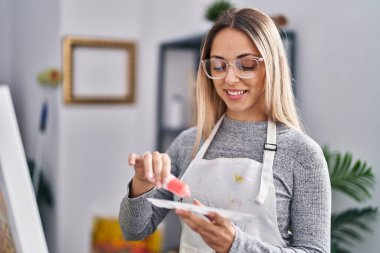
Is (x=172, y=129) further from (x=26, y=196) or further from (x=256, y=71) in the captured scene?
(x=26, y=196)

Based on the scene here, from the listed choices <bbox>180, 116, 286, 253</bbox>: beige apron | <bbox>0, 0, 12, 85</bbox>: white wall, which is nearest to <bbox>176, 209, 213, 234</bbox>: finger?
<bbox>180, 116, 286, 253</bbox>: beige apron

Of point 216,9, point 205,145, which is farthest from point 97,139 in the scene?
point 205,145

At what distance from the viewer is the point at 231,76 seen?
1309 mm

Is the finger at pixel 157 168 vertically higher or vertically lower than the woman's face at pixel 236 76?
lower

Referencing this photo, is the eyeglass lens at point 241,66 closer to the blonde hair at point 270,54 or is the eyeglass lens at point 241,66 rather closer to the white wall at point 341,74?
the blonde hair at point 270,54

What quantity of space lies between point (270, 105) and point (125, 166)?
2.45 meters

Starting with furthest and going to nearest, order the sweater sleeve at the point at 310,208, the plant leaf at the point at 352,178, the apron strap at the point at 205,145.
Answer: the plant leaf at the point at 352,178, the apron strap at the point at 205,145, the sweater sleeve at the point at 310,208

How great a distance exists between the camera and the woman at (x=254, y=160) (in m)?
1.25

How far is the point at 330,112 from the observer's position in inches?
85.4

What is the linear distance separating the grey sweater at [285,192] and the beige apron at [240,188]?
0.07 feet

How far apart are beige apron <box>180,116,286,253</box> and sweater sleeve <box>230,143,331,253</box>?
63 millimetres

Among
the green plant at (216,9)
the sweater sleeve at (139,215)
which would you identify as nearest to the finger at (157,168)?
the sweater sleeve at (139,215)

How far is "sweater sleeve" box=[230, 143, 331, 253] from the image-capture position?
48.0 inches

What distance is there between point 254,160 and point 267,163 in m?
0.06
